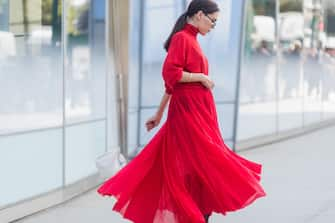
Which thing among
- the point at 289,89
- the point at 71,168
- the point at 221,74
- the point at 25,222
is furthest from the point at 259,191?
the point at 289,89

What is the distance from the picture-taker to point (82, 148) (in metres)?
8.58

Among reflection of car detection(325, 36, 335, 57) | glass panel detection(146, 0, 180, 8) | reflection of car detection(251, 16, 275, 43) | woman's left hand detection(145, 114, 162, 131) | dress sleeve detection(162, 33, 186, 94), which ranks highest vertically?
glass panel detection(146, 0, 180, 8)

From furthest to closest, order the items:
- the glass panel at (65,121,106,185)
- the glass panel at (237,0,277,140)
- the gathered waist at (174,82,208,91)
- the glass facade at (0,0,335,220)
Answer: the glass panel at (237,0,277,140) → the glass panel at (65,121,106,185) → the glass facade at (0,0,335,220) → the gathered waist at (174,82,208,91)

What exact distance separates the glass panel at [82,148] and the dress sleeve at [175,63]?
2.93 metres

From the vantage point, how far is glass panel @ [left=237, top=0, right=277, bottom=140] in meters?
13.3

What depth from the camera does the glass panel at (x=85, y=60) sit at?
8258 millimetres

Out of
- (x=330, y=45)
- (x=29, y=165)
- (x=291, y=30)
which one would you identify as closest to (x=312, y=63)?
(x=330, y=45)

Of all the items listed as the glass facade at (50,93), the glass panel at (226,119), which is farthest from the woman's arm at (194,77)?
the glass panel at (226,119)

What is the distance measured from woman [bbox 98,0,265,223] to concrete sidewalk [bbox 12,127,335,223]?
1503 millimetres

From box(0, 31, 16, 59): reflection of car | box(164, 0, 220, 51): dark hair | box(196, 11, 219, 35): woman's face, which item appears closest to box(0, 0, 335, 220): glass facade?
box(0, 31, 16, 59): reflection of car

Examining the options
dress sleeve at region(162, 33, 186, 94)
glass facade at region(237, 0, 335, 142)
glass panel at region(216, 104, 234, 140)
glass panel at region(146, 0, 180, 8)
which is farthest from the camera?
glass facade at region(237, 0, 335, 142)

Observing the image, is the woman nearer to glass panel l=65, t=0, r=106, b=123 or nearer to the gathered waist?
the gathered waist

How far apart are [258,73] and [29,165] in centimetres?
726

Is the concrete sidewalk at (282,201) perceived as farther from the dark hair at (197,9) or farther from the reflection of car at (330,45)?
the reflection of car at (330,45)
